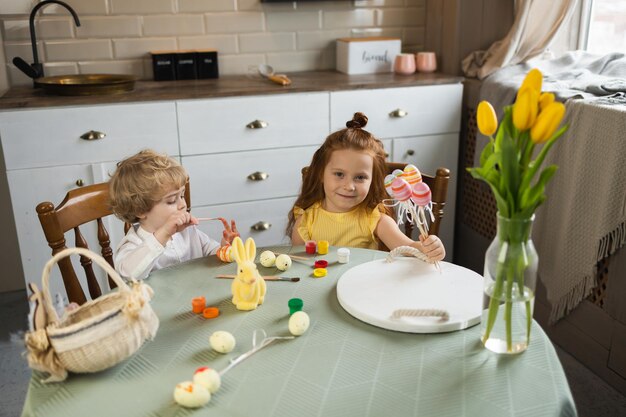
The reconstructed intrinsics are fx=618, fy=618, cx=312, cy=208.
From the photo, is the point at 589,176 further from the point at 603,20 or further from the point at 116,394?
the point at 116,394

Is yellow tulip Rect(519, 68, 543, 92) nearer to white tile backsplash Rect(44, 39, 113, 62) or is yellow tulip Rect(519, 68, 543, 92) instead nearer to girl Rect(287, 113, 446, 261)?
girl Rect(287, 113, 446, 261)

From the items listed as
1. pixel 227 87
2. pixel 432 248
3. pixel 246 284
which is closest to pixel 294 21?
pixel 227 87

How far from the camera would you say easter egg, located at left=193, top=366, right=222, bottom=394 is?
3.24 feet

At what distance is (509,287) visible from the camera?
1.07 m

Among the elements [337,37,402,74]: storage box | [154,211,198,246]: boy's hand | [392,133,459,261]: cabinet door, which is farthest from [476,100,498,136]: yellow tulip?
[337,37,402,74]: storage box

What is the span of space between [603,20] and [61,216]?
2.47 m

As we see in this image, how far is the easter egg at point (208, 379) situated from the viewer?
988 millimetres

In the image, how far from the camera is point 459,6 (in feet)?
9.36

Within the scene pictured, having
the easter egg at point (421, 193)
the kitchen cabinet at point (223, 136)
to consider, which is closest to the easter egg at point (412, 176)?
the easter egg at point (421, 193)

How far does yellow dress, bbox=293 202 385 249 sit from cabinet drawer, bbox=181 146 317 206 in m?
0.82

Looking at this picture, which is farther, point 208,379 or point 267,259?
point 267,259

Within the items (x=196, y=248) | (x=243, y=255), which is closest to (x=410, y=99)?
(x=196, y=248)

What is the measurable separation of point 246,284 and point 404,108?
1657 millimetres

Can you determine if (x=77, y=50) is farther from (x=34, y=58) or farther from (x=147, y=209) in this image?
(x=147, y=209)
